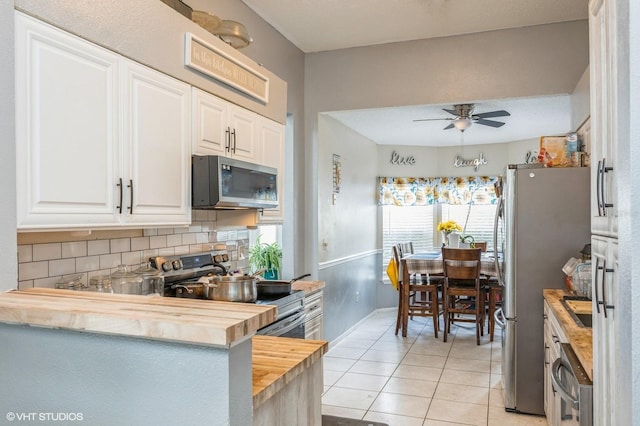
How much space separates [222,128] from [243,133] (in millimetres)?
254

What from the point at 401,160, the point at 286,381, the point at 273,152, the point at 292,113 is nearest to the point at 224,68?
the point at 273,152

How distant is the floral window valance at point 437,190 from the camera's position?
7.50m

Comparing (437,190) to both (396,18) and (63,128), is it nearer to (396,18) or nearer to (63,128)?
(396,18)

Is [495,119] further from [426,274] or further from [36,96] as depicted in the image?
Answer: [36,96]

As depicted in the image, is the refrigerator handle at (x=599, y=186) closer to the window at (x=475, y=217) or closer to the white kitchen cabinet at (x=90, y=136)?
the white kitchen cabinet at (x=90, y=136)

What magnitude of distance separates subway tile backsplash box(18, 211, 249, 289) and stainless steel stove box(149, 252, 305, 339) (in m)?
0.07

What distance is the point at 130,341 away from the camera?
43.6 inches

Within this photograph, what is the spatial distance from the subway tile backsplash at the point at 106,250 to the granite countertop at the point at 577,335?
2.15 meters

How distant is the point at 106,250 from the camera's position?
7.63 feet

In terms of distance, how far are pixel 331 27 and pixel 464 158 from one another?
14.8 ft

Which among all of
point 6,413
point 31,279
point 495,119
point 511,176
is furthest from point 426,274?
point 6,413

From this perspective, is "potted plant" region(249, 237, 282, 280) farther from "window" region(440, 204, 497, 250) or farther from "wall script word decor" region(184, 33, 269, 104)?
"window" region(440, 204, 497, 250)

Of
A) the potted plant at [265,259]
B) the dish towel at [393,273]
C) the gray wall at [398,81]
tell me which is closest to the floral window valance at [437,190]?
the dish towel at [393,273]

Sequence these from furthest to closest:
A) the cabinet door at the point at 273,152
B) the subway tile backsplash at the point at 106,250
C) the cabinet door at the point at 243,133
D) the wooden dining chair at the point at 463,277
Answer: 1. the wooden dining chair at the point at 463,277
2. the cabinet door at the point at 273,152
3. the cabinet door at the point at 243,133
4. the subway tile backsplash at the point at 106,250
